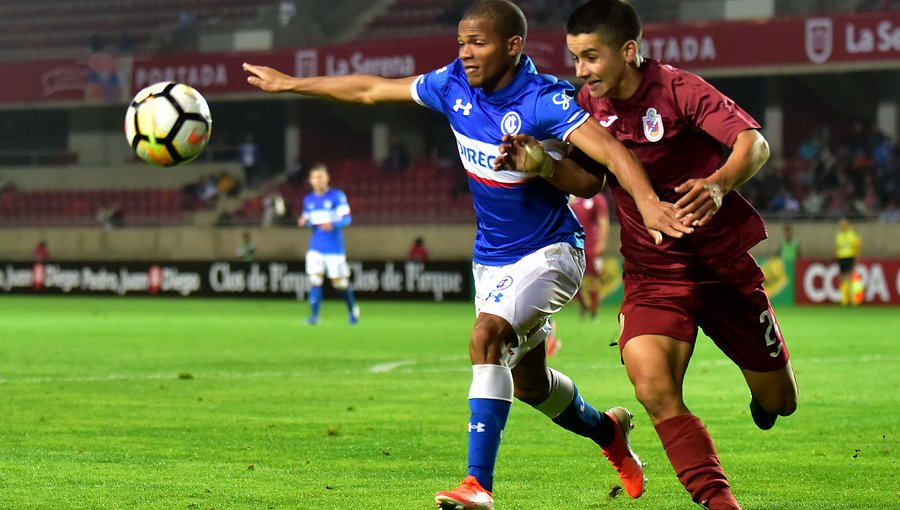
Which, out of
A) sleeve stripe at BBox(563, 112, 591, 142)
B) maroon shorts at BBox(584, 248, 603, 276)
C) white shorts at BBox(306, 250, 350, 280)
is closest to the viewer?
sleeve stripe at BBox(563, 112, 591, 142)

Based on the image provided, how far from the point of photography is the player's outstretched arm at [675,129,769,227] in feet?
15.2

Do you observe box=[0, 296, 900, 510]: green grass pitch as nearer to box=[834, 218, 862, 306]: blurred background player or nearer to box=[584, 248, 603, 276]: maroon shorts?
box=[584, 248, 603, 276]: maroon shorts

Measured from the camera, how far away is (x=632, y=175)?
16.5ft

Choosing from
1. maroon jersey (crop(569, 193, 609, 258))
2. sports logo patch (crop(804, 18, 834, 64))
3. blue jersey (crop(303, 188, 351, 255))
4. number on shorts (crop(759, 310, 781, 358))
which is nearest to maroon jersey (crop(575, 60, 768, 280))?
number on shorts (crop(759, 310, 781, 358))

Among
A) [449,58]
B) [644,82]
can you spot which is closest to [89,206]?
[449,58]

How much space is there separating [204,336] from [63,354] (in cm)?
309

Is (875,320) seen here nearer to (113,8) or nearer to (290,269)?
(290,269)

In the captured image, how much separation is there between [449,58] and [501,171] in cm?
2803

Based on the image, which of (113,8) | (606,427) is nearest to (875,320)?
(606,427)

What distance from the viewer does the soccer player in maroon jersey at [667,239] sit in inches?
202

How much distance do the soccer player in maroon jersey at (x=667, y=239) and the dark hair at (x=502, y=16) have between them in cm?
55

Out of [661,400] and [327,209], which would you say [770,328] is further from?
[327,209]

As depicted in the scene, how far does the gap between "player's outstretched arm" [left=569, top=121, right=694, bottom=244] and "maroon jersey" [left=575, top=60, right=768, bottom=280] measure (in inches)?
4.8

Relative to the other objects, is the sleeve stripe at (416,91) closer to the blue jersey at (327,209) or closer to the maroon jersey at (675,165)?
the maroon jersey at (675,165)
